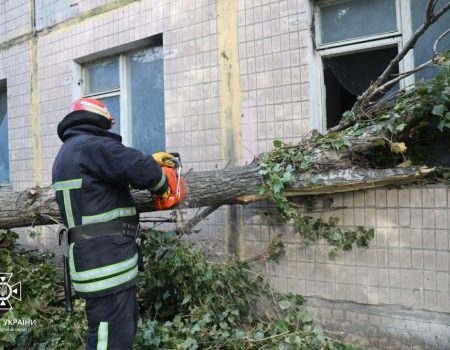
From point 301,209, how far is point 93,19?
356 cm

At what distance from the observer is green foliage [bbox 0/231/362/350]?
3113mm

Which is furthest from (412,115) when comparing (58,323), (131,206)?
(58,323)

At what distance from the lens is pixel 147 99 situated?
16.6ft

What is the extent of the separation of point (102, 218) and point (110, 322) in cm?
61

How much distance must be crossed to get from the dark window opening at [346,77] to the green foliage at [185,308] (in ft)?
5.39

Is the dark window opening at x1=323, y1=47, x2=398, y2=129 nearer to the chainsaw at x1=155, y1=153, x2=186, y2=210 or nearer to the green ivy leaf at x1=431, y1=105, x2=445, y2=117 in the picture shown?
the green ivy leaf at x1=431, y1=105, x2=445, y2=117

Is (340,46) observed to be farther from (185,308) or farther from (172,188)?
(185,308)

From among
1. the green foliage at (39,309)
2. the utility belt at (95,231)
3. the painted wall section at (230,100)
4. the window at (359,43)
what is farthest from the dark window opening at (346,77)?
the green foliage at (39,309)

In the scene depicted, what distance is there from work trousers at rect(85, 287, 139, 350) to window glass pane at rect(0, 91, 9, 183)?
495 cm

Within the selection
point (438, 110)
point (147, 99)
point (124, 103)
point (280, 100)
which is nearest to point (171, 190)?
point (280, 100)

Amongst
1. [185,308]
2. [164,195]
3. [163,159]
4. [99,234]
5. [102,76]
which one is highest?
[102,76]

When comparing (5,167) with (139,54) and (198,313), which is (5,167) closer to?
(139,54)

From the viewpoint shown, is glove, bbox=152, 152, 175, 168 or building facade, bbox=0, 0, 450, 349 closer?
glove, bbox=152, 152, 175, 168

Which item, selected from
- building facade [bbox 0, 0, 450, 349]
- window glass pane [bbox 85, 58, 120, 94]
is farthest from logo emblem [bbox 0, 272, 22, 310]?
window glass pane [bbox 85, 58, 120, 94]
